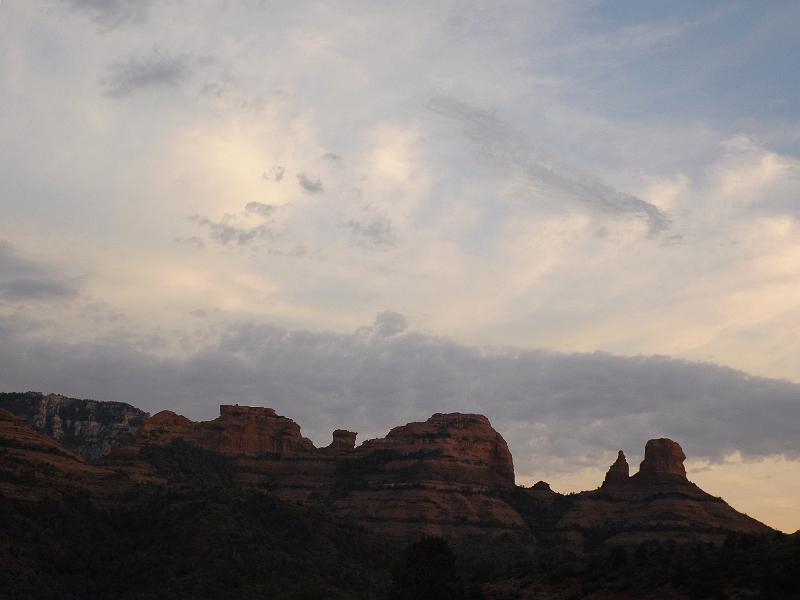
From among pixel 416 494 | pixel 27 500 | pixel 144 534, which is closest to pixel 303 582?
pixel 144 534

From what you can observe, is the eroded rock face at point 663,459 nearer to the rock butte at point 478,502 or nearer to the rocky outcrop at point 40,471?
the rock butte at point 478,502

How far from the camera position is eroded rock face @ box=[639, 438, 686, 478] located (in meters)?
196

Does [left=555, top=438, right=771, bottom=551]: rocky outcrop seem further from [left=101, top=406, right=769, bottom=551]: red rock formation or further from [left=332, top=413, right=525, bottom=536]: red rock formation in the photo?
[left=332, top=413, right=525, bottom=536]: red rock formation

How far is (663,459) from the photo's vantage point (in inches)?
7741

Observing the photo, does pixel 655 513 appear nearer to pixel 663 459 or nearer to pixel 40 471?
pixel 663 459

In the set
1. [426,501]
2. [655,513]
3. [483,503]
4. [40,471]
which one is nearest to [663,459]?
[655,513]

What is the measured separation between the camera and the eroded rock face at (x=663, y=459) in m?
196

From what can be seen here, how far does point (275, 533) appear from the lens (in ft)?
405

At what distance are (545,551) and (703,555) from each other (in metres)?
102

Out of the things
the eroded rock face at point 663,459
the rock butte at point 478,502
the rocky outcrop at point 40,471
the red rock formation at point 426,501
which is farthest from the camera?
the eroded rock face at point 663,459

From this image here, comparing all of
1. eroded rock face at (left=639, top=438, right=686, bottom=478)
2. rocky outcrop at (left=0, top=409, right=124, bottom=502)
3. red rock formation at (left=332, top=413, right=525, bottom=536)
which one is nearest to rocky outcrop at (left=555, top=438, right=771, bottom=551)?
eroded rock face at (left=639, top=438, right=686, bottom=478)

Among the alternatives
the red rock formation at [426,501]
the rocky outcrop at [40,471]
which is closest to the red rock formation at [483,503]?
the red rock formation at [426,501]

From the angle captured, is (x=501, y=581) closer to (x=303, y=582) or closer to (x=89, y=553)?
(x=303, y=582)

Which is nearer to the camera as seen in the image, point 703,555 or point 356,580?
point 703,555
